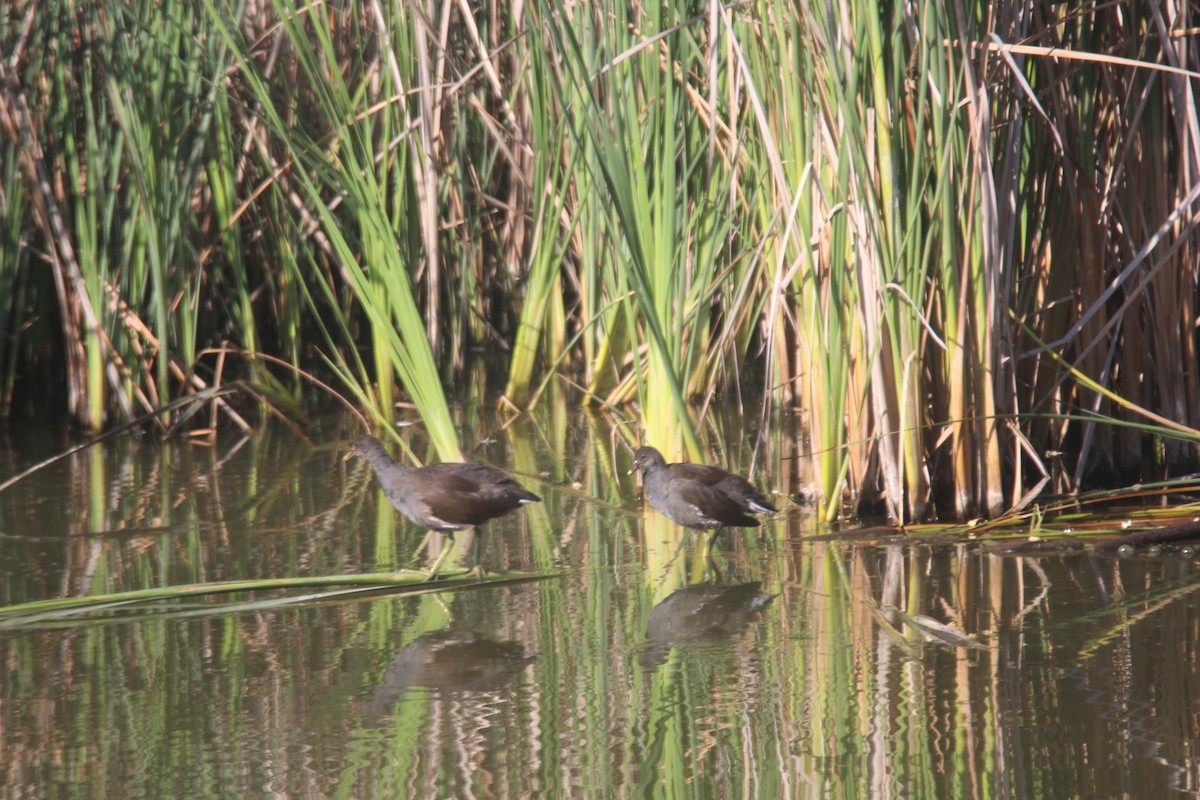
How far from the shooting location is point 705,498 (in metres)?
4.24

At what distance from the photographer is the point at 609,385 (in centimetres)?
691

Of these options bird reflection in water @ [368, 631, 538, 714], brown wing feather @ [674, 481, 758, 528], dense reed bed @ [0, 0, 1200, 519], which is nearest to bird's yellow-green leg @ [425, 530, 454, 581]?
bird reflection in water @ [368, 631, 538, 714]

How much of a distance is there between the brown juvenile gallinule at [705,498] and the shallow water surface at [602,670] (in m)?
0.12

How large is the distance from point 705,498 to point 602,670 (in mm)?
1075

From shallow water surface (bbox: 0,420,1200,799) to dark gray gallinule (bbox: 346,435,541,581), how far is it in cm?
18

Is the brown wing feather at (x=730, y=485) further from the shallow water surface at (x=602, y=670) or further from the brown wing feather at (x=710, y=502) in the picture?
the shallow water surface at (x=602, y=670)

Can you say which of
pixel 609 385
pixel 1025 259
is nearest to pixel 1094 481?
pixel 1025 259

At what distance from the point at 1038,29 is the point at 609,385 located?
3.17 metres

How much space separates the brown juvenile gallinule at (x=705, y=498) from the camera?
14.0 ft

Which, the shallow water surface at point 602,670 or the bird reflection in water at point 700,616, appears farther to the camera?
the bird reflection in water at point 700,616

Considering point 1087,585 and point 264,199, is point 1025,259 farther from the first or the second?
point 264,199

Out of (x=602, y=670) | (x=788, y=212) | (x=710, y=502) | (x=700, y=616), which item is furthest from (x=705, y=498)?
(x=602, y=670)

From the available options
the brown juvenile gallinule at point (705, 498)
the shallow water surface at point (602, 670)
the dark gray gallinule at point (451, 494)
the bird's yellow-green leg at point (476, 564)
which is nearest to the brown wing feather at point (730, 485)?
the brown juvenile gallinule at point (705, 498)

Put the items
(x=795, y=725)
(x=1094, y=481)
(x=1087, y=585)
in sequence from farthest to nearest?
(x=1094, y=481) < (x=1087, y=585) < (x=795, y=725)
